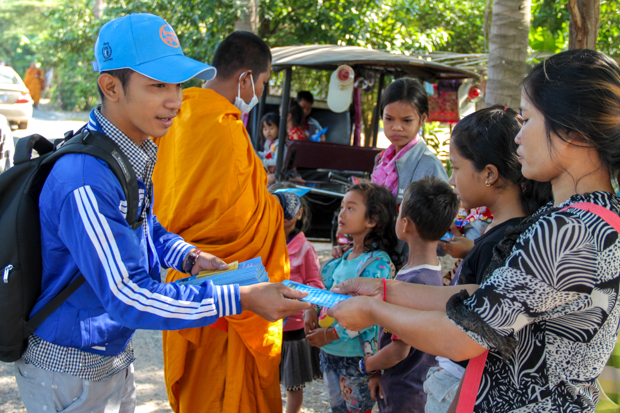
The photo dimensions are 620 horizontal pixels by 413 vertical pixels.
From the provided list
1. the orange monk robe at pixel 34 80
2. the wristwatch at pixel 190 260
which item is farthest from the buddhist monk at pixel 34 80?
the wristwatch at pixel 190 260

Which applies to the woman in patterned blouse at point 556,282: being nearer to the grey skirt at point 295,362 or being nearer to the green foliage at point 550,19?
the grey skirt at point 295,362

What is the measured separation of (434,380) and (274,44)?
9060 mm

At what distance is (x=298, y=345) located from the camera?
10.6 ft

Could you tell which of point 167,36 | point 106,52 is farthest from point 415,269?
point 106,52

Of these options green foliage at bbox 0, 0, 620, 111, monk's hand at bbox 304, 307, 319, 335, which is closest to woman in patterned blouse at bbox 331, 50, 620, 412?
monk's hand at bbox 304, 307, 319, 335

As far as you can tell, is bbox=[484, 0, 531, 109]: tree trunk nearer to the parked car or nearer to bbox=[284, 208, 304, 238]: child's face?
bbox=[284, 208, 304, 238]: child's face

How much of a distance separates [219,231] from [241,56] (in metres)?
1.04

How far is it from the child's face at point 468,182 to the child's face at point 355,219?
90 cm

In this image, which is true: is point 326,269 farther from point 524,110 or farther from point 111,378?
point 524,110

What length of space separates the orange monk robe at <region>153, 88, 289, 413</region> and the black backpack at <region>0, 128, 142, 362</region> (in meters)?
→ 0.87

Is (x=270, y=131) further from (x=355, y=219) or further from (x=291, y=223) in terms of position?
(x=355, y=219)

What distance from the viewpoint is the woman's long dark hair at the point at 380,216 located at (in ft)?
9.59

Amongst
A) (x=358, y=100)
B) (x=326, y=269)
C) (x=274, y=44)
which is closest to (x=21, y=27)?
(x=274, y=44)

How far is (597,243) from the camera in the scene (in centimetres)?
120
